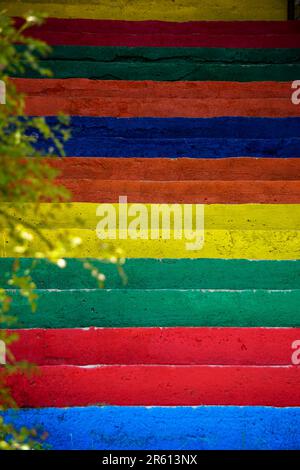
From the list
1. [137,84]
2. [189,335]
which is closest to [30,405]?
[189,335]

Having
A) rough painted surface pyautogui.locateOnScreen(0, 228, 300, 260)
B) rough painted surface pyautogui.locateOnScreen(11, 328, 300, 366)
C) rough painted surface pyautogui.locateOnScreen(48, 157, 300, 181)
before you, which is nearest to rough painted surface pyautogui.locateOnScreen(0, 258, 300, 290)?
rough painted surface pyautogui.locateOnScreen(0, 228, 300, 260)

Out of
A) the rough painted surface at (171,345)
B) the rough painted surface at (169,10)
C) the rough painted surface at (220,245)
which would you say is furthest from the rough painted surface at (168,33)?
the rough painted surface at (171,345)

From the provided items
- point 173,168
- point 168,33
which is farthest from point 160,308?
point 168,33

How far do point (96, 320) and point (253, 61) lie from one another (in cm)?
240


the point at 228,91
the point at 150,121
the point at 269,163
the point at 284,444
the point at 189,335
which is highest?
the point at 228,91

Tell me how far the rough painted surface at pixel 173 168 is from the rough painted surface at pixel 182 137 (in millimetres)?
160

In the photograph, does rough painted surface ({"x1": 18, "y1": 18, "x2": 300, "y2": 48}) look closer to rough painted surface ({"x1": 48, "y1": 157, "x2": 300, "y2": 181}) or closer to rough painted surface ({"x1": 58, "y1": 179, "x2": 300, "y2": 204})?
rough painted surface ({"x1": 48, "y1": 157, "x2": 300, "y2": 181})

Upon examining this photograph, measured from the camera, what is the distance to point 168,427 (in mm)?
1928

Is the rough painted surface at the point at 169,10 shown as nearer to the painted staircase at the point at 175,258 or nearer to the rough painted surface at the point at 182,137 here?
the painted staircase at the point at 175,258

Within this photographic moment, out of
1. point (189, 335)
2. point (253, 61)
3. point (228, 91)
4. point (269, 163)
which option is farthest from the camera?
point (253, 61)

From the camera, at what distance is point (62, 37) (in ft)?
13.5

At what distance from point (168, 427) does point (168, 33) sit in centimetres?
306

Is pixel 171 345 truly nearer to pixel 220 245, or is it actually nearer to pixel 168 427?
pixel 168 427

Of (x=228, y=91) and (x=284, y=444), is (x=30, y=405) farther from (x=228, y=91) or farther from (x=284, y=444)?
(x=228, y=91)
